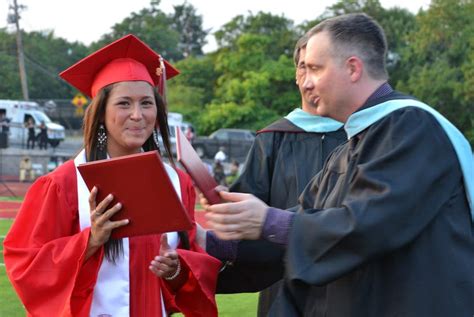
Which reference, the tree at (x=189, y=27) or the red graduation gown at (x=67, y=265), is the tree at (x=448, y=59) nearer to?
the red graduation gown at (x=67, y=265)

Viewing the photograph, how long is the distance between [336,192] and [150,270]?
1082 millimetres

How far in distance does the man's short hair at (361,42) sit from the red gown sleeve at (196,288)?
1.23 meters

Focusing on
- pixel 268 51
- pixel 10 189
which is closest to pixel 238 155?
pixel 268 51

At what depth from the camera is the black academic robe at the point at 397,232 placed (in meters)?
2.86

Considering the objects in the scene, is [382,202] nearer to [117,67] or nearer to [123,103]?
[123,103]

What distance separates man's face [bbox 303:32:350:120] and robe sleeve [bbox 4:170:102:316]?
118cm

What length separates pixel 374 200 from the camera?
2861 mm

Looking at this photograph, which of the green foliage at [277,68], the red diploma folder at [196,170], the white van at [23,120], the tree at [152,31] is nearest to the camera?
the red diploma folder at [196,170]

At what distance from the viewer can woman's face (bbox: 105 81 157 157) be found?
385cm

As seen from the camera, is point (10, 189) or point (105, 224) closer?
point (105, 224)

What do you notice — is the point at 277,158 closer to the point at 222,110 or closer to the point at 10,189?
the point at 10,189

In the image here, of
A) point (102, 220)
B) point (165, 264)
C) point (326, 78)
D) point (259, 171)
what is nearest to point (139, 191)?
point (102, 220)

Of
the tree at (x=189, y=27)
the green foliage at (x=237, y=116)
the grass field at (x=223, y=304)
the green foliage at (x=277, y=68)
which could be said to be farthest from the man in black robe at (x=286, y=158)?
the tree at (x=189, y=27)

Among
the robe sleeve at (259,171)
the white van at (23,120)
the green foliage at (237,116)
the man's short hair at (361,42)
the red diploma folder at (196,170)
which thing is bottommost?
the green foliage at (237,116)
